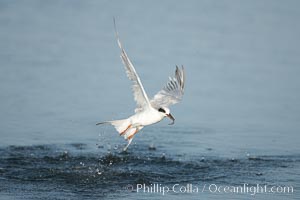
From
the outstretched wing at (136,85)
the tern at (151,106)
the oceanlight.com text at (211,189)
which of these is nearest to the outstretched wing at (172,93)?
the tern at (151,106)

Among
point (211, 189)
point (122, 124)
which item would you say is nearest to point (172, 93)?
point (122, 124)

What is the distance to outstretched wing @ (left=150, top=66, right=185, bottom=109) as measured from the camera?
35.5 ft

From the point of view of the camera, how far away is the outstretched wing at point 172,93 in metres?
10.8

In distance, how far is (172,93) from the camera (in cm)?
1103

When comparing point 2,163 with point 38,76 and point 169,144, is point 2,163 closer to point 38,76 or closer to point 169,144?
point 169,144

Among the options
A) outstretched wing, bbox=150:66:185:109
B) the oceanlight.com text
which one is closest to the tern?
outstretched wing, bbox=150:66:185:109

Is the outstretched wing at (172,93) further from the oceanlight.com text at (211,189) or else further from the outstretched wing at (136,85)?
the oceanlight.com text at (211,189)

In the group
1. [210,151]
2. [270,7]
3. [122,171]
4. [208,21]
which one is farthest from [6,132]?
[270,7]

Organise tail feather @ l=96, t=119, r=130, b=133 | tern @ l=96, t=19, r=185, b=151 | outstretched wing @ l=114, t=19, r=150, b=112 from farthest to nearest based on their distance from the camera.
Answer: tail feather @ l=96, t=119, r=130, b=133, tern @ l=96, t=19, r=185, b=151, outstretched wing @ l=114, t=19, r=150, b=112

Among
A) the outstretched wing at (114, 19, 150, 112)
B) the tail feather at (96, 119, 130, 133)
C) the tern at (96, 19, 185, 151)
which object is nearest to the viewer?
the outstretched wing at (114, 19, 150, 112)

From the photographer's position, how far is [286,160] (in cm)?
1184

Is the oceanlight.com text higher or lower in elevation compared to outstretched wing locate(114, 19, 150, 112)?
lower

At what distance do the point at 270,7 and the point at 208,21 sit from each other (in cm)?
226

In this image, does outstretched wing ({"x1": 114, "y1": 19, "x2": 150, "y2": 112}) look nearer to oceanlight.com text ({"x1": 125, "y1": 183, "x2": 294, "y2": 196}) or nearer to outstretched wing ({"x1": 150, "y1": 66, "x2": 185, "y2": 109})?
outstretched wing ({"x1": 150, "y1": 66, "x2": 185, "y2": 109})
